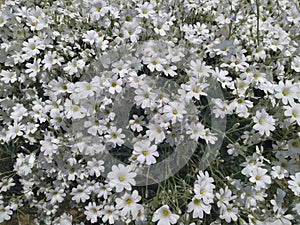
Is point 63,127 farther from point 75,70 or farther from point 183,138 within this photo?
point 183,138

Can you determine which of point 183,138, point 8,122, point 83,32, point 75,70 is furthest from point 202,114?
point 8,122

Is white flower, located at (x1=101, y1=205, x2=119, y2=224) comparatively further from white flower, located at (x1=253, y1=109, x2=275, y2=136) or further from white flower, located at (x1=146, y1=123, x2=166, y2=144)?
white flower, located at (x1=253, y1=109, x2=275, y2=136)

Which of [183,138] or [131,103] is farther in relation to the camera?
[131,103]

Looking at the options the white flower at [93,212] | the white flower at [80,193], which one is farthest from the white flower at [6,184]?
the white flower at [93,212]

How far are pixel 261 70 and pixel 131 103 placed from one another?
44.8 inches

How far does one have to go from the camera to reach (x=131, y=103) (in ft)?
9.15

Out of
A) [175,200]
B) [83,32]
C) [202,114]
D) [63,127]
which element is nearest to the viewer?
[175,200]

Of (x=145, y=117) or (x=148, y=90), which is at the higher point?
(x=148, y=90)

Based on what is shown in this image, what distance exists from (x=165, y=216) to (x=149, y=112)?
78 cm

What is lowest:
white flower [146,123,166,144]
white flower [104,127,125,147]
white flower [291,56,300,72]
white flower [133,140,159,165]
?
white flower [104,127,125,147]

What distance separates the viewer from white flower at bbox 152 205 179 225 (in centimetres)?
222

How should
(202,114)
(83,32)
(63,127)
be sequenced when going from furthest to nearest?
1. (83,32)
2. (202,114)
3. (63,127)

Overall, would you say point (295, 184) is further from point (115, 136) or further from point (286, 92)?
point (115, 136)

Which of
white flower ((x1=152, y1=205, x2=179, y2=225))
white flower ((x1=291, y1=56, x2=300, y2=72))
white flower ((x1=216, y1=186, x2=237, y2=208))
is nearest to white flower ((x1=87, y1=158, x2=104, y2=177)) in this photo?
white flower ((x1=152, y1=205, x2=179, y2=225))
